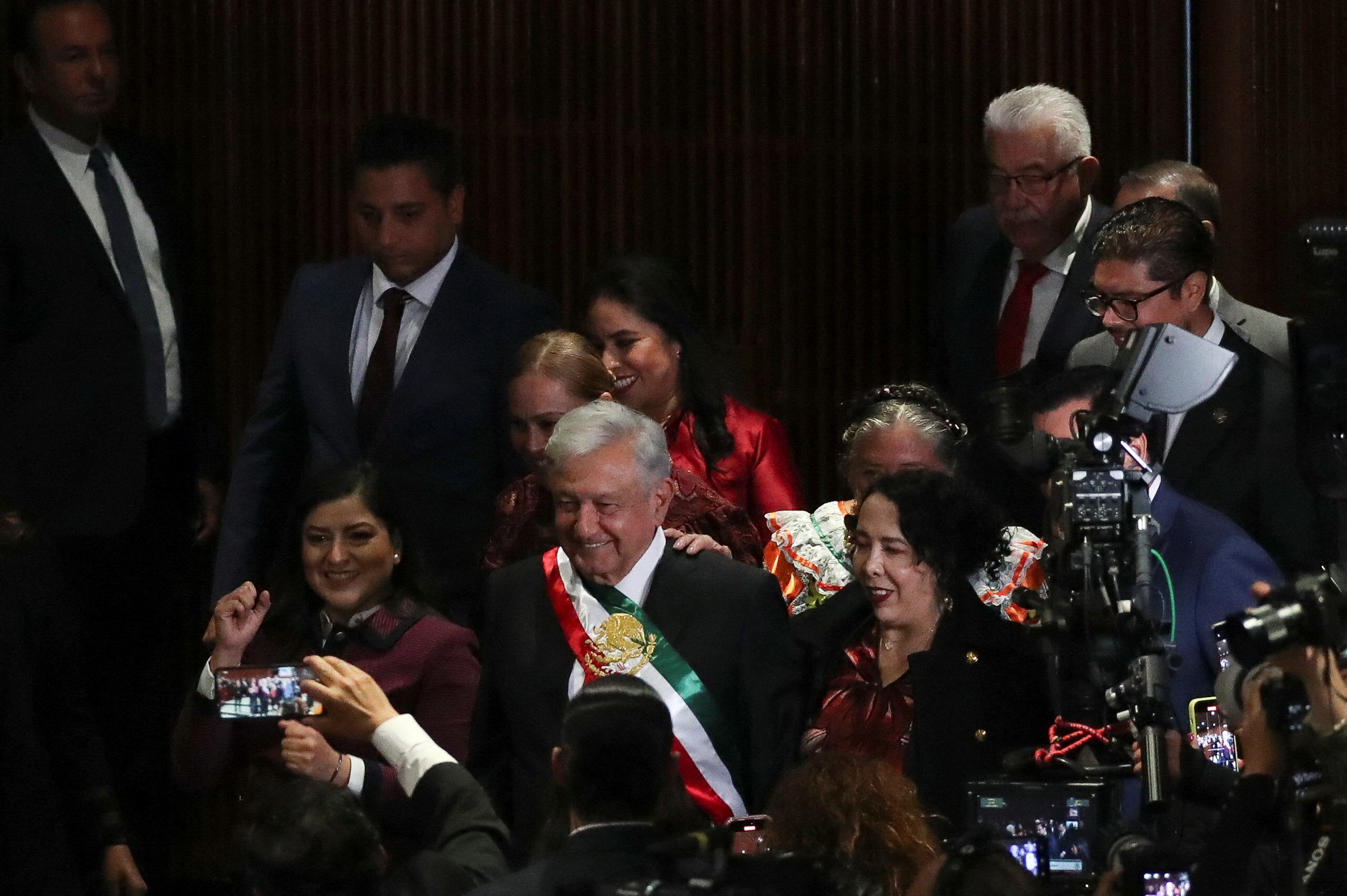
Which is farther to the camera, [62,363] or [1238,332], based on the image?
[62,363]

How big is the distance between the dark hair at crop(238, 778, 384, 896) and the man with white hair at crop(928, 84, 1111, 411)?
2461 millimetres

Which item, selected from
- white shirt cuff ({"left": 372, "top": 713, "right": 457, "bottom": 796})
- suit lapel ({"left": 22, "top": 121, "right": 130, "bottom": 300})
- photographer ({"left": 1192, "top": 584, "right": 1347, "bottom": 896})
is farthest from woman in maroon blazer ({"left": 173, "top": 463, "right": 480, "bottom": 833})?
photographer ({"left": 1192, "top": 584, "right": 1347, "bottom": 896})

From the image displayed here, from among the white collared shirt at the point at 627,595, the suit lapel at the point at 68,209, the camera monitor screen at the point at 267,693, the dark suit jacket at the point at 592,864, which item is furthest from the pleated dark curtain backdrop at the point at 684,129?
the dark suit jacket at the point at 592,864

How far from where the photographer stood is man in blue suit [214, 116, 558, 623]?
17.3 ft

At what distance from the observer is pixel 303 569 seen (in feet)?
16.1

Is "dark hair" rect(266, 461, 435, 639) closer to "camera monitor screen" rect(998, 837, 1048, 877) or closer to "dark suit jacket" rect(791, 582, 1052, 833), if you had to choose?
"dark suit jacket" rect(791, 582, 1052, 833)

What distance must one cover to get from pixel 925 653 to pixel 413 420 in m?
1.51

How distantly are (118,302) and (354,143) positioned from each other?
66 cm

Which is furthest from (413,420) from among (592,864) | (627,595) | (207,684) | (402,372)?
(592,864)

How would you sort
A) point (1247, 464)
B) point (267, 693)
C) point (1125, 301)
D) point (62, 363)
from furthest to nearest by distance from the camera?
point (62, 363) < point (1247, 464) < point (1125, 301) < point (267, 693)

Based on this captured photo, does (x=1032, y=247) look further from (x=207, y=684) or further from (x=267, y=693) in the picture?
(x=267, y=693)

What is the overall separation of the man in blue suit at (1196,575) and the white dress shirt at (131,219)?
2.29m

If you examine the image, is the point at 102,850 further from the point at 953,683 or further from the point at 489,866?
the point at 953,683

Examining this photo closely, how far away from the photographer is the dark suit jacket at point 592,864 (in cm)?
327
